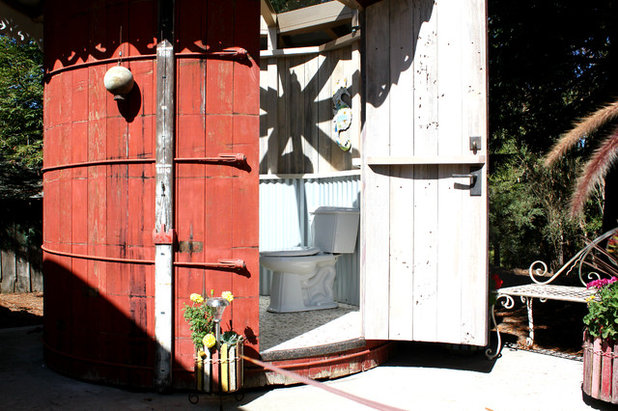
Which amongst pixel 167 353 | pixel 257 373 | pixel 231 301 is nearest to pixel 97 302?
pixel 167 353

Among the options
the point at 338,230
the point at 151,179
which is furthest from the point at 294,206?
the point at 151,179

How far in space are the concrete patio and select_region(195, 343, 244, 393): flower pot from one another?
19 cm

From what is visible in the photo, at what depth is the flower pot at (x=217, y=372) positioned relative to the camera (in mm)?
3238

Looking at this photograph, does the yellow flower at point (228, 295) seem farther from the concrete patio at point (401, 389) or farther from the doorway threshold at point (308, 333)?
the concrete patio at point (401, 389)

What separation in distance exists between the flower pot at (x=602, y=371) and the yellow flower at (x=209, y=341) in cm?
252

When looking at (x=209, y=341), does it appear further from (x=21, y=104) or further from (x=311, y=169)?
(x=21, y=104)

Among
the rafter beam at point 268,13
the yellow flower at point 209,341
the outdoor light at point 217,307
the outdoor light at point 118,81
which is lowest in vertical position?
the yellow flower at point 209,341

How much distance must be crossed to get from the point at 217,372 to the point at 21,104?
947cm

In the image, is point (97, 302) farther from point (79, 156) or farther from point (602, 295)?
point (602, 295)

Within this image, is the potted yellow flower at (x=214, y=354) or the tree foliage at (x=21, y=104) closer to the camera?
the potted yellow flower at (x=214, y=354)

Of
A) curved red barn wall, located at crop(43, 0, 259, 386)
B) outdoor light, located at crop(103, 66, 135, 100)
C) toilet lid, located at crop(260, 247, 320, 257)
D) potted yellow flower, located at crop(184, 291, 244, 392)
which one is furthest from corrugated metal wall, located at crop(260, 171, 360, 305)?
outdoor light, located at crop(103, 66, 135, 100)

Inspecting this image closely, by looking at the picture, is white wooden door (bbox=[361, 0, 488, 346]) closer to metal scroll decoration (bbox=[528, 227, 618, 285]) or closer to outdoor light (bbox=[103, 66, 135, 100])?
metal scroll decoration (bbox=[528, 227, 618, 285])

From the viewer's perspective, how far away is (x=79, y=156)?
12.9 feet

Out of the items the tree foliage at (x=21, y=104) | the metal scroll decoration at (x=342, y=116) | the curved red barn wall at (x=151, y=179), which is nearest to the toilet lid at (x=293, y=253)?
the metal scroll decoration at (x=342, y=116)
